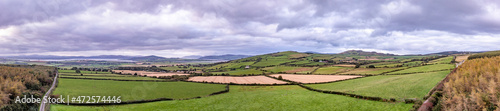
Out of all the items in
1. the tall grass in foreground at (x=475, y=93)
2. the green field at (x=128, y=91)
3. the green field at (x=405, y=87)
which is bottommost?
the green field at (x=128, y=91)

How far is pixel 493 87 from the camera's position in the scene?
1059 cm

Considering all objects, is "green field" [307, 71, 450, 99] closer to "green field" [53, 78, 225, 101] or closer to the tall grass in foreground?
the tall grass in foreground

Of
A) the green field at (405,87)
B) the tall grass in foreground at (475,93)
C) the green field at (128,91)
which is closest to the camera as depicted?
the tall grass in foreground at (475,93)

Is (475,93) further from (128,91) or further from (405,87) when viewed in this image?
(128,91)

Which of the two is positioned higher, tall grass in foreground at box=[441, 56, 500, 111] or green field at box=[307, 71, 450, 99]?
tall grass in foreground at box=[441, 56, 500, 111]

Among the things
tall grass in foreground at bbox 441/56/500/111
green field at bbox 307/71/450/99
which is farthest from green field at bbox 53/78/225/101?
tall grass in foreground at bbox 441/56/500/111

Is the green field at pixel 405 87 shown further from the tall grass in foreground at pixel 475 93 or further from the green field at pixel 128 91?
the green field at pixel 128 91

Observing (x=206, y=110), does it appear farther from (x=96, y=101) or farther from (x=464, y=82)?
(x=464, y=82)

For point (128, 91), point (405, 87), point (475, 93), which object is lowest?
point (128, 91)

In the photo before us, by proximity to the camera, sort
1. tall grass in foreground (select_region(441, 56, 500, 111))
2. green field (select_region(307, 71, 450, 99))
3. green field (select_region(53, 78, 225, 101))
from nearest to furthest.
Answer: tall grass in foreground (select_region(441, 56, 500, 111)), green field (select_region(307, 71, 450, 99)), green field (select_region(53, 78, 225, 101))

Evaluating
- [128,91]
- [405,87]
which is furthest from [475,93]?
[128,91]

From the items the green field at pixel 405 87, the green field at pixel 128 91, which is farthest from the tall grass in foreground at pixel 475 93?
the green field at pixel 128 91

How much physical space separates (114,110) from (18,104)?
28.1 feet

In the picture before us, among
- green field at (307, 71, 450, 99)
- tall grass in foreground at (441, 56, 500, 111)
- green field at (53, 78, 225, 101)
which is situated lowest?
green field at (53, 78, 225, 101)
